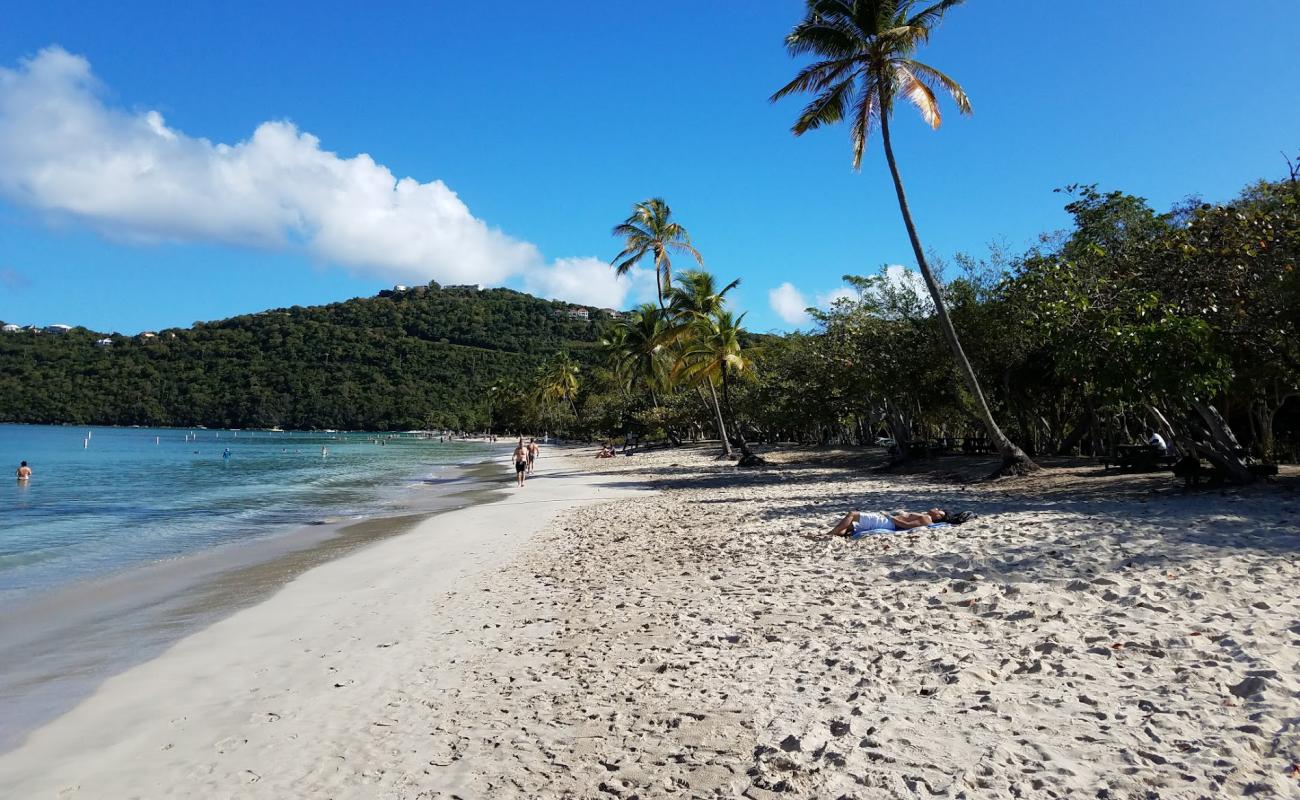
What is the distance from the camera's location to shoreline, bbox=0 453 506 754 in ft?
18.0

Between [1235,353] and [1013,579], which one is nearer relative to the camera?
[1013,579]

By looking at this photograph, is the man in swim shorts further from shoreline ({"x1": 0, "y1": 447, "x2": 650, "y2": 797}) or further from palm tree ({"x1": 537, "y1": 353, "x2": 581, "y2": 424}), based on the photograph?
palm tree ({"x1": 537, "y1": 353, "x2": 581, "y2": 424})

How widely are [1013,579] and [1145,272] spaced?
30.0 ft

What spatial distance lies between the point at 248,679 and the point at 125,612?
12.9ft

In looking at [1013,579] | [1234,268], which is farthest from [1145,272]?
[1013,579]

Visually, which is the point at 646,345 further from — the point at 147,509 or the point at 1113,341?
the point at 1113,341

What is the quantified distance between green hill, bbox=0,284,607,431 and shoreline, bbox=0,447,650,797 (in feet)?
348

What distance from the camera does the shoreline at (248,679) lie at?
4.02 meters

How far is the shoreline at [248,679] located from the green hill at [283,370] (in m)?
106

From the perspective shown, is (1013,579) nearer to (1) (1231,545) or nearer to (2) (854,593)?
(2) (854,593)

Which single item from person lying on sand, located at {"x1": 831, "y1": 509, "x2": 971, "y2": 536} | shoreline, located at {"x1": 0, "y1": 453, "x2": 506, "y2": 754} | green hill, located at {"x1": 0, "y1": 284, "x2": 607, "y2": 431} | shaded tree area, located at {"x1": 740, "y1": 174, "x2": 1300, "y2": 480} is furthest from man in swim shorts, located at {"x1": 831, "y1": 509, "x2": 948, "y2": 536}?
green hill, located at {"x1": 0, "y1": 284, "x2": 607, "y2": 431}

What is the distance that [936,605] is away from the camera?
5594 millimetres

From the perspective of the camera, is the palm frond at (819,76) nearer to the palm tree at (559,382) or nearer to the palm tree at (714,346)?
the palm tree at (714,346)

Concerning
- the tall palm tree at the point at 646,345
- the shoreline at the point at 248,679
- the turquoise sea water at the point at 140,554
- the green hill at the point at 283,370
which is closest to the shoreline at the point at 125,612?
the turquoise sea water at the point at 140,554
